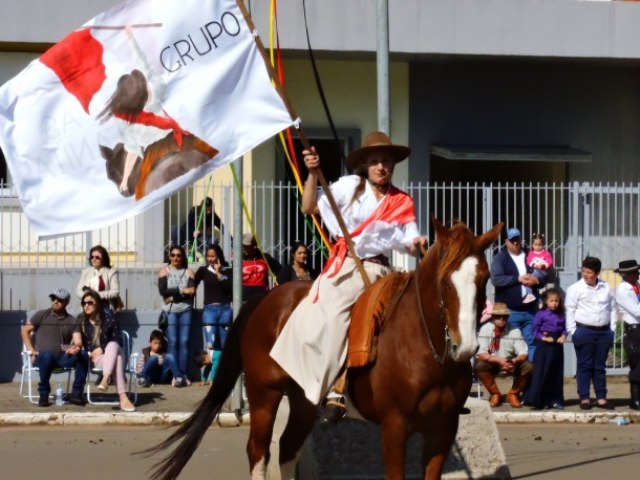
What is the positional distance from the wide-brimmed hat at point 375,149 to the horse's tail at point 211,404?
139 centimetres

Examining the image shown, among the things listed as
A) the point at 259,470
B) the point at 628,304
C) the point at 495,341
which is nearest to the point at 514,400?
the point at 495,341

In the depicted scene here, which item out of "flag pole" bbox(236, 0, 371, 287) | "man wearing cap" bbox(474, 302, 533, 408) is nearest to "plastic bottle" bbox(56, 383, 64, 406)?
"man wearing cap" bbox(474, 302, 533, 408)

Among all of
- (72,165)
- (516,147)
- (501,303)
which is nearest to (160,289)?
(501,303)

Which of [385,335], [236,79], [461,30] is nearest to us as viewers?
[385,335]

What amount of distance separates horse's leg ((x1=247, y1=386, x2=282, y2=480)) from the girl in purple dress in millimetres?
6504

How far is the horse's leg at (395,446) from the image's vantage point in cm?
795

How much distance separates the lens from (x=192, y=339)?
56.1 feet

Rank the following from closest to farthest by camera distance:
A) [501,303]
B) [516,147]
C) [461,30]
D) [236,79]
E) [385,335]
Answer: [385,335] → [236,79] → [501,303] → [461,30] → [516,147]

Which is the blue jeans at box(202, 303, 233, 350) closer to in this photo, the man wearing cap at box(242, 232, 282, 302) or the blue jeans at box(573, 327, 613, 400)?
the man wearing cap at box(242, 232, 282, 302)

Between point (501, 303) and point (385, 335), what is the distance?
7824 millimetres

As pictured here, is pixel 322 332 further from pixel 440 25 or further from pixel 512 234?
pixel 440 25

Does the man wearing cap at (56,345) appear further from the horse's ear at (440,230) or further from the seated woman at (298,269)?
the horse's ear at (440,230)

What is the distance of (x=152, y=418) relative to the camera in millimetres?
14383

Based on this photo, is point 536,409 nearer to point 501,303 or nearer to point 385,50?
point 501,303
